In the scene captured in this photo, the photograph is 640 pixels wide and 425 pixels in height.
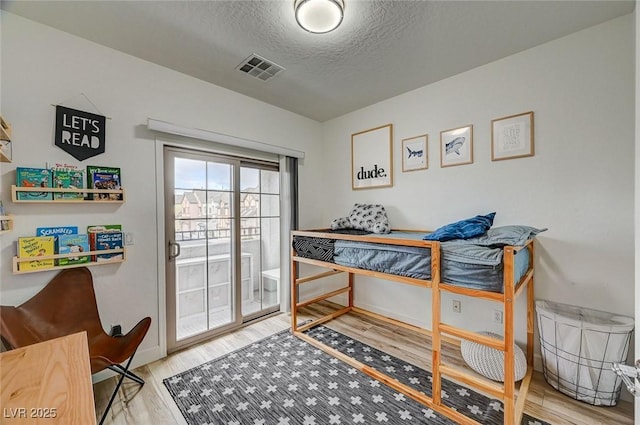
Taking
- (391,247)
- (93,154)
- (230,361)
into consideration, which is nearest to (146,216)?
(93,154)

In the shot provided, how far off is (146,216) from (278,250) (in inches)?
59.9

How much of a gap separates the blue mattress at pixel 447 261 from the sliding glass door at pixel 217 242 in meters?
1.24

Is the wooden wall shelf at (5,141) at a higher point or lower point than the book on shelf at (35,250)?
higher

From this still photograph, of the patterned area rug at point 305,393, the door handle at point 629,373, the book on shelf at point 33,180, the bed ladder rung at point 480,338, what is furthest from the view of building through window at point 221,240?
the door handle at point 629,373

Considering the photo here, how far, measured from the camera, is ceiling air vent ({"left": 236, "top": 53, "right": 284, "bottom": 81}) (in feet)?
7.04

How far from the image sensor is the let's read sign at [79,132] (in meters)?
1.78

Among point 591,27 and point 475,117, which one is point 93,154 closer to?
point 475,117

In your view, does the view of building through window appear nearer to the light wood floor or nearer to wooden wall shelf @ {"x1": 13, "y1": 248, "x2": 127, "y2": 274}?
the light wood floor

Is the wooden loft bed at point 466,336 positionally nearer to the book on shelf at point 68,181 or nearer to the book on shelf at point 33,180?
the book on shelf at point 68,181

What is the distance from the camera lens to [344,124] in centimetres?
339

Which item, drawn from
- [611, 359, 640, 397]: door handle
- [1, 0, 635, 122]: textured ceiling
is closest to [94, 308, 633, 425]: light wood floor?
[611, 359, 640, 397]: door handle

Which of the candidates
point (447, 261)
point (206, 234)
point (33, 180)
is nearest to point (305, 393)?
point (447, 261)

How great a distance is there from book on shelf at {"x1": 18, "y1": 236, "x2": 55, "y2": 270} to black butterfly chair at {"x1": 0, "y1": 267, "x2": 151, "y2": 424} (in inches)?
5.2

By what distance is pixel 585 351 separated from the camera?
1650 millimetres
